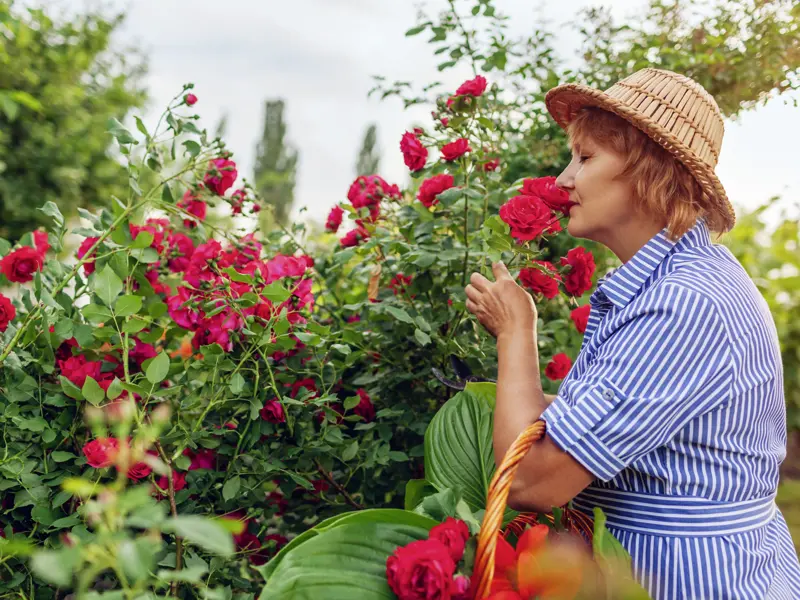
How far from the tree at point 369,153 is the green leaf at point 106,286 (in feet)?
152

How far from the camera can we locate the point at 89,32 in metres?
7.20

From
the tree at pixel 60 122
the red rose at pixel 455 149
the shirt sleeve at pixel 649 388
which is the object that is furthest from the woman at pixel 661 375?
the tree at pixel 60 122

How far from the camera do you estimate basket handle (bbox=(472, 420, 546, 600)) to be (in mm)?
809

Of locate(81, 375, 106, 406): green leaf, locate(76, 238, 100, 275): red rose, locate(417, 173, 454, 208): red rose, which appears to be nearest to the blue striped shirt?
locate(417, 173, 454, 208): red rose

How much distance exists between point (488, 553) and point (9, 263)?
1.38 metres

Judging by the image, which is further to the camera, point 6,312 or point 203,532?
point 6,312

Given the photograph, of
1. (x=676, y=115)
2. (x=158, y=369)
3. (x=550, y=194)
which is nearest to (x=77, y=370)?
(x=158, y=369)

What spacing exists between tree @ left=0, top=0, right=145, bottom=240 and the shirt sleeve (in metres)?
5.91

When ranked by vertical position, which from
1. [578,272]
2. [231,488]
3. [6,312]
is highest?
[578,272]

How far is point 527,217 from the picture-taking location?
128 cm

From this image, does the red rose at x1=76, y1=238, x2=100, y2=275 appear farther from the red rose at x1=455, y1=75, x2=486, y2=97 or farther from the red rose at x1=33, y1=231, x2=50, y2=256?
the red rose at x1=455, y1=75, x2=486, y2=97

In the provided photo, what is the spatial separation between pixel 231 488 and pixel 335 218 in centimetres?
94

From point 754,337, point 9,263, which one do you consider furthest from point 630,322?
point 9,263

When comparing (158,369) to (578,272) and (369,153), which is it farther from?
(369,153)
